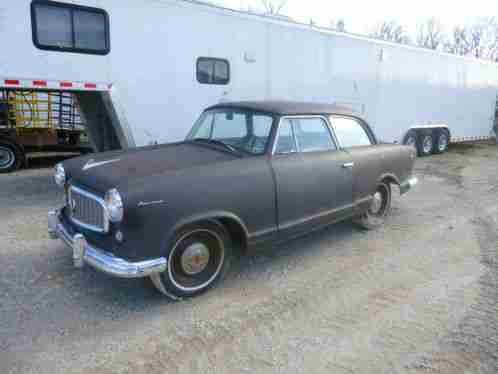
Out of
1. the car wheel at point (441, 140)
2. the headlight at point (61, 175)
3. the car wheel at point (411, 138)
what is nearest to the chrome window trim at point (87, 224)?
the headlight at point (61, 175)

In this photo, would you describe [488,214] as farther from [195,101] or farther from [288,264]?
[195,101]

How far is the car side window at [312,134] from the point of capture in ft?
13.4

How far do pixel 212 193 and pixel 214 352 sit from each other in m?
1.20

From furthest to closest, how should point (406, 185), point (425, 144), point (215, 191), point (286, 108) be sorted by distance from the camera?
1. point (425, 144)
2. point (406, 185)
3. point (286, 108)
4. point (215, 191)

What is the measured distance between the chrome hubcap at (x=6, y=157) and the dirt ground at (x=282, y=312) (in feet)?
13.3

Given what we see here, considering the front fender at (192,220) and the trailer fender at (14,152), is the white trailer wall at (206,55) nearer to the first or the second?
the trailer fender at (14,152)

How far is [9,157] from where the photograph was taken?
27.2 ft

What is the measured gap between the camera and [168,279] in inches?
125

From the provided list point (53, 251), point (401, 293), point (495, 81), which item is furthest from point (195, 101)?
point (495, 81)

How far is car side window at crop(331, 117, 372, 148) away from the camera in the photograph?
4543mm

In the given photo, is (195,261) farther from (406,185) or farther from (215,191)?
(406,185)

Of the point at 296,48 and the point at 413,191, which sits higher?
the point at 296,48

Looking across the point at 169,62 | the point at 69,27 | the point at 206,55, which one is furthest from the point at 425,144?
the point at 69,27

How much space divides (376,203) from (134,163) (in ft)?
10.8
